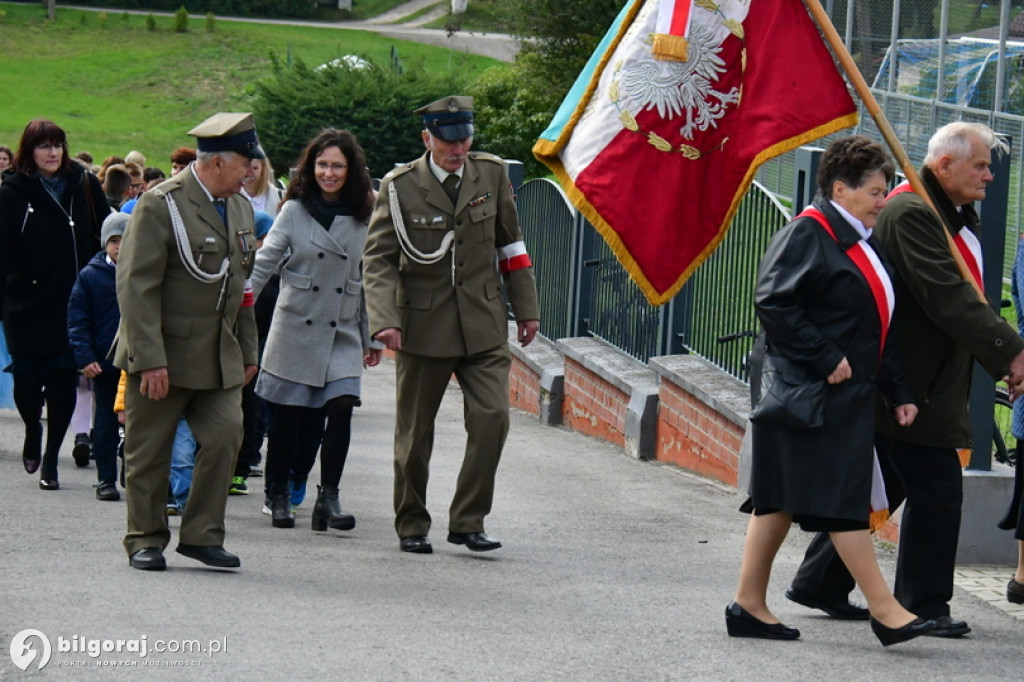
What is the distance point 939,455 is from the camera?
6.21 m

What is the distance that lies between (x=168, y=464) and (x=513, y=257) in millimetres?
1836

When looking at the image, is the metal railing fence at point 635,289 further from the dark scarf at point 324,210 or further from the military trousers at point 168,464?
the military trousers at point 168,464

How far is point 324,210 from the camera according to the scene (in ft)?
26.7

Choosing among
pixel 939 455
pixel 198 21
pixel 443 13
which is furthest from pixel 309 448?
pixel 443 13

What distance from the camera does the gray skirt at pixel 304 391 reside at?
26.6 ft

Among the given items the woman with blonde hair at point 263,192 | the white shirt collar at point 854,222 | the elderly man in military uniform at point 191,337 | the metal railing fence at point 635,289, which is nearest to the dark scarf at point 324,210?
the elderly man in military uniform at point 191,337

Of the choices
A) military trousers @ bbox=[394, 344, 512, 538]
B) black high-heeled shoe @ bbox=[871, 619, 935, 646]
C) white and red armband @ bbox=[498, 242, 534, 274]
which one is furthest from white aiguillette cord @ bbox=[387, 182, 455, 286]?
black high-heeled shoe @ bbox=[871, 619, 935, 646]

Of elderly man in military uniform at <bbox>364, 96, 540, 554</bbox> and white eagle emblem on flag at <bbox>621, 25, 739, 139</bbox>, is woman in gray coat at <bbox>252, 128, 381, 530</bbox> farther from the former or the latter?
white eagle emblem on flag at <bbox>621, 25, 739, 139</bbox>

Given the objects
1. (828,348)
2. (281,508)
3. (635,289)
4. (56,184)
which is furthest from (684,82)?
(635,289)

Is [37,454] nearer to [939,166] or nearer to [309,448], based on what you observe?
[309,448]

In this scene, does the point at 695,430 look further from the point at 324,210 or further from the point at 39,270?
the point at 39,270

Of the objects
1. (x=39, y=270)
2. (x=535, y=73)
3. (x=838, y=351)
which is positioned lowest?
(x=39, y=270)

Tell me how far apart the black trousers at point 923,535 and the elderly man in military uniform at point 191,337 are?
2.45 m
